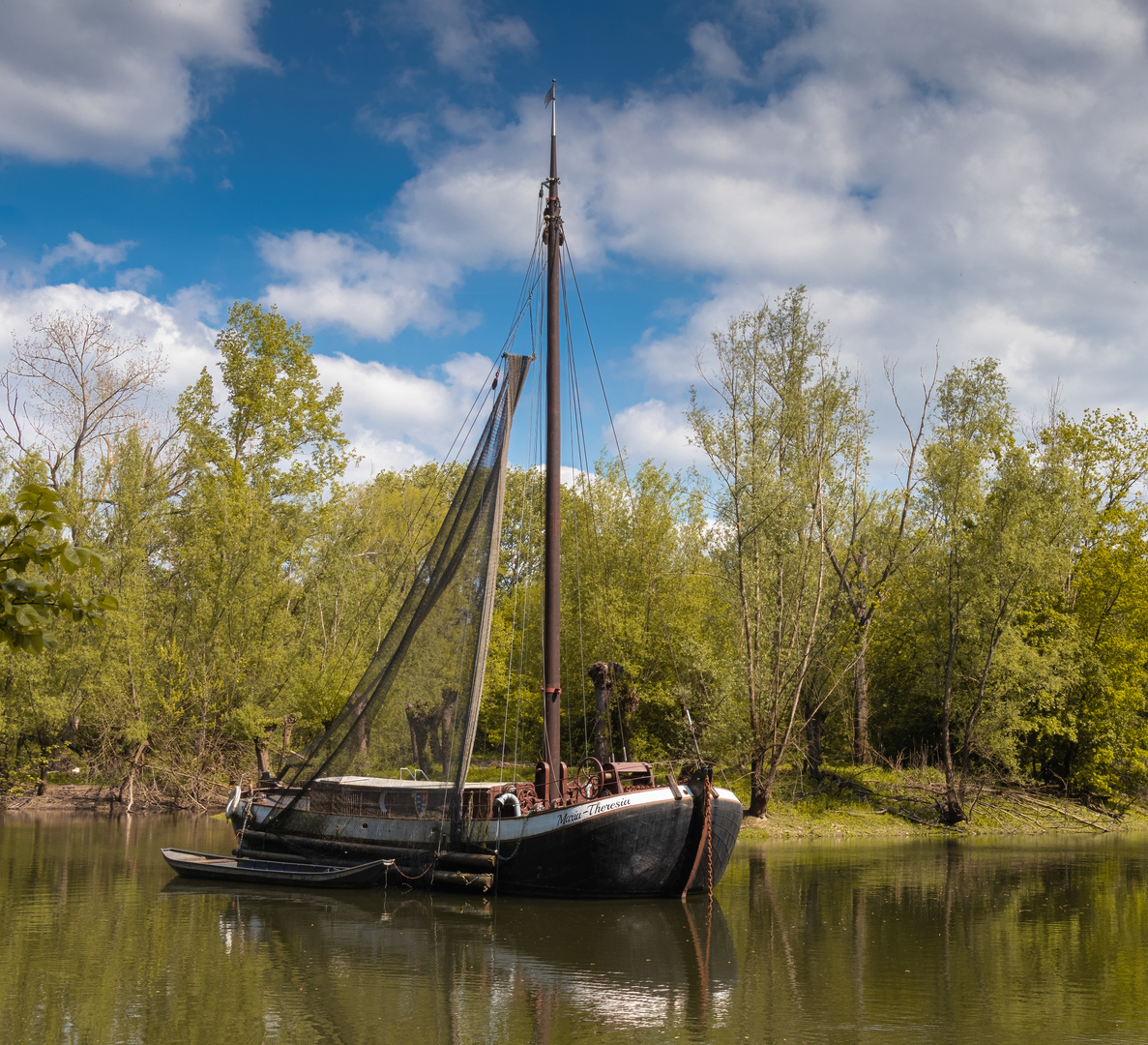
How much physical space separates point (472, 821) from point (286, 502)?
84.2 feet

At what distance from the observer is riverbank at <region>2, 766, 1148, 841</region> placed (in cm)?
3225

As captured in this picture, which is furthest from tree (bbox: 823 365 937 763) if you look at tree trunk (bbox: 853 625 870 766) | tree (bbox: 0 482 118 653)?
tree (bbox: 0 482 118 653)

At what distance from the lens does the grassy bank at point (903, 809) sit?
3228 centimetres

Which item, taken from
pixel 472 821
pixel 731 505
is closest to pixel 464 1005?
pixel 472 821

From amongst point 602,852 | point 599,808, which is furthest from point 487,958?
point 602,852

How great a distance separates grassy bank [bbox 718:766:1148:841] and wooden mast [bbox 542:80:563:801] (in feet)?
40.8

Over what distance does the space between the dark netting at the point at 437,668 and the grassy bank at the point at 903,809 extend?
573 inches

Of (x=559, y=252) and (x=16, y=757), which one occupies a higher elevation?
(x=559, y=252)

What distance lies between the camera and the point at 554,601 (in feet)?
72.0

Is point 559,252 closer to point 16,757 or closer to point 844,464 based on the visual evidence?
point 844,464

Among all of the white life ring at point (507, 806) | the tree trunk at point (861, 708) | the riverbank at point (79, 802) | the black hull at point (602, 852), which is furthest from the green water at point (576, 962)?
the tree trunk at point (861, 708)

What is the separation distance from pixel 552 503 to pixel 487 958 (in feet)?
35.8

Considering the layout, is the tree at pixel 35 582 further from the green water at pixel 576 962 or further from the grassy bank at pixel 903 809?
the grassy bank at pixel 903 809

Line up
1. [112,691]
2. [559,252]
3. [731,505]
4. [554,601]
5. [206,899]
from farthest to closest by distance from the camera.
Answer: [112,691], [731,505], [559,252], [554,601], [206,899]
